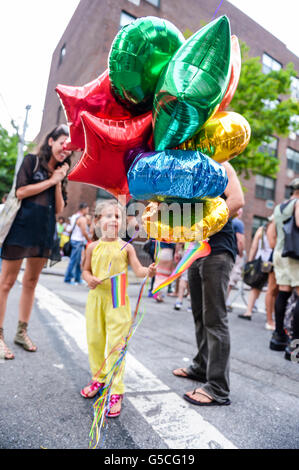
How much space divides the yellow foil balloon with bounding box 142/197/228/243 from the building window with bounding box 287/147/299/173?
20.8 m

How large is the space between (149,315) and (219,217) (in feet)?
11.5

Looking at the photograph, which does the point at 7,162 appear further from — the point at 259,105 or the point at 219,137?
the point at 219,137

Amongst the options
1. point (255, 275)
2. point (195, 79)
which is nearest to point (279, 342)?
point (255, 275)

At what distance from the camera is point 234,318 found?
16.8 ft

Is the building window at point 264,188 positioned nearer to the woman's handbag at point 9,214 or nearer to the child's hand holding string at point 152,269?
the woman's handbag at point 9,214

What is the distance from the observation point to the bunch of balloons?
1.10 meters

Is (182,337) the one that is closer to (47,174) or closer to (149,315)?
(149,315)

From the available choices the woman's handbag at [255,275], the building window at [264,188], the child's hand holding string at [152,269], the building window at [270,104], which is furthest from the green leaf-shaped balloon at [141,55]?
the building window at [264,188]

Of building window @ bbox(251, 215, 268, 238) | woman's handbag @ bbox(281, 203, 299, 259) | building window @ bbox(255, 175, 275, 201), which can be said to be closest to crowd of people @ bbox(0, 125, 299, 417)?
woman's handbag @ bbox(281, 203, 299, 259)

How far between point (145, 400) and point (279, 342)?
211 centimetres

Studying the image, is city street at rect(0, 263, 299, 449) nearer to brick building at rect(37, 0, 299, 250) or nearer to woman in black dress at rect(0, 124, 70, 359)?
woman in black dress at rect(0, 124, 70, 359)

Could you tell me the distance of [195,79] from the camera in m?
1.08

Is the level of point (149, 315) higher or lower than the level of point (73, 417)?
lower

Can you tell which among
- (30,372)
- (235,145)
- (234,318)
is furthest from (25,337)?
(234,318)
